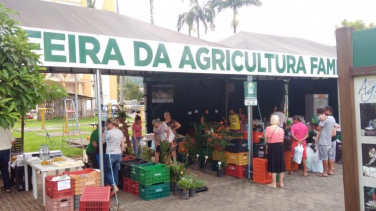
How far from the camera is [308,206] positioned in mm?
5891

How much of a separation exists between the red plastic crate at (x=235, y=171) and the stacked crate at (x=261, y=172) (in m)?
0.43

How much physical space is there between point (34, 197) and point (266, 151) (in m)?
4.95

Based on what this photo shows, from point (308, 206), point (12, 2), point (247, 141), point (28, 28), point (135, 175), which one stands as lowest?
point (308, 206)

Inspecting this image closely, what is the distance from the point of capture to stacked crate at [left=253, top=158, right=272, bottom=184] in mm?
7363

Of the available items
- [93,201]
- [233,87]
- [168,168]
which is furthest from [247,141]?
[233,87]

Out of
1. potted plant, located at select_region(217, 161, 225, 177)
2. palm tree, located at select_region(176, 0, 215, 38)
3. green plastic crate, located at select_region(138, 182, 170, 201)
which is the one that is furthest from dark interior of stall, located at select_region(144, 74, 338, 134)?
palm tree, located at select_region(176, 0, 215, 38)

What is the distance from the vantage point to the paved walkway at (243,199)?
591 centimetres

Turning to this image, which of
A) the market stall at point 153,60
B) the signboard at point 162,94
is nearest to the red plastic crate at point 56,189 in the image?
the market stall at point 153,60

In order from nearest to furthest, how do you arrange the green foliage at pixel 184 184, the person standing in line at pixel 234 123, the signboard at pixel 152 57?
1. the signboard at pixel 152 57
2. the green foliage at pixel 184 184
3. the person standing in line at pixel 234 123

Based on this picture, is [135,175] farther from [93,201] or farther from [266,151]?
[266,151]

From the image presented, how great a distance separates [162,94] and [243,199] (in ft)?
20.0

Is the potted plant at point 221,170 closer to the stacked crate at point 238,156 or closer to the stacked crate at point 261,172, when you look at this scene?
the stacked crate at point 238,156

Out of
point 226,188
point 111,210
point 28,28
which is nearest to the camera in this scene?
point 28,28

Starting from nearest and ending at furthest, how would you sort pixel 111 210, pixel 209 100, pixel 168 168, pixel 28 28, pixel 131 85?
pixel 28 28
pixel 111 210
pixel 168 168
pixel 209 100
pixel 131 85
